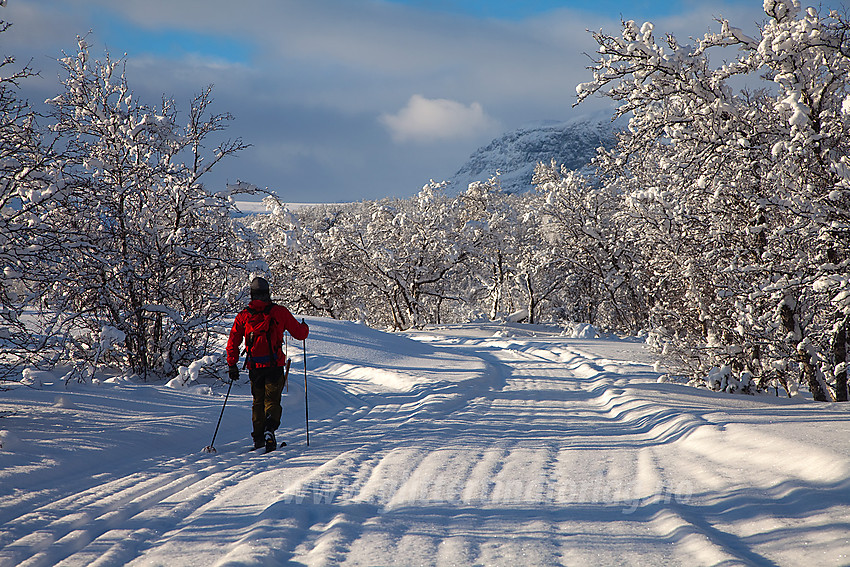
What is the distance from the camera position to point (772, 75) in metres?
7.79

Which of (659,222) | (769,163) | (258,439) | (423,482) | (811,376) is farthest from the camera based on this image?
(659,222)

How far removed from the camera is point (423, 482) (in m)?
4.95

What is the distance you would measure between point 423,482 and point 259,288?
3564 mm

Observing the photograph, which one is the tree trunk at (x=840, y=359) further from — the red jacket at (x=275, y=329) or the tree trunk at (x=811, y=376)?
the red jacket at (x=275, y=329)

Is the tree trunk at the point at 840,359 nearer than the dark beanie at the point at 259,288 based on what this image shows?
No

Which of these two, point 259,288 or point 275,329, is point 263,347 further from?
Answer: point 259,288

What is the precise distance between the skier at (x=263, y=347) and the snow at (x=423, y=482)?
2.13ft

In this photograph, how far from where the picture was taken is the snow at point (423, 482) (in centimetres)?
353

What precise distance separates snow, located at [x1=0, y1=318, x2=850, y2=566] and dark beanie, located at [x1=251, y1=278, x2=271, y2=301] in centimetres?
197

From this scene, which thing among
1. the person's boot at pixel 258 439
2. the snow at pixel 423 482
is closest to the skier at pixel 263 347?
the person's boot at pixel 258 439

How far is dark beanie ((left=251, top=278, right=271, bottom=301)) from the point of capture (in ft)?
23.2

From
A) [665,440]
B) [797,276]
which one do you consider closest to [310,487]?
[665,440]

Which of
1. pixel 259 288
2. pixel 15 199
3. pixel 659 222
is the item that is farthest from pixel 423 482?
pixel 659 222

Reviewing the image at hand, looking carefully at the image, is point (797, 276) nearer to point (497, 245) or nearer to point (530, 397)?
point (530, 397)
